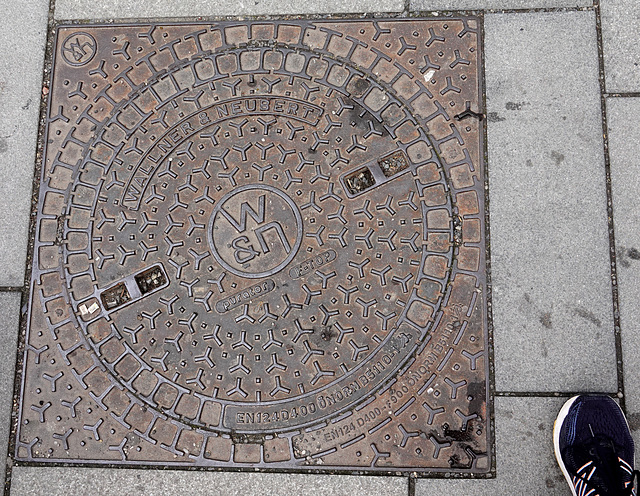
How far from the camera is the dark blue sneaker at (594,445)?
9.51 feet

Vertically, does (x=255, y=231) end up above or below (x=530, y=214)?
below

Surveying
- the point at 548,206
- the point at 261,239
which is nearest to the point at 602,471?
the point at 548,206

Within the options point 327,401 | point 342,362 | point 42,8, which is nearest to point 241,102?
point 42,8

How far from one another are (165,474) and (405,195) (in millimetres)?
2400

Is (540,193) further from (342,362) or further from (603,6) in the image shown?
(342,362)

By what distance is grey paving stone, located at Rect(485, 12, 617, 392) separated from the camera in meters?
3.04

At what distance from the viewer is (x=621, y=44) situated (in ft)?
10.8

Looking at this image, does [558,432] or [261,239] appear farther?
[261,239]

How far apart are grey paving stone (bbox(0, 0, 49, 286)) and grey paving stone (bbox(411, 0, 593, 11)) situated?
9.00 feet

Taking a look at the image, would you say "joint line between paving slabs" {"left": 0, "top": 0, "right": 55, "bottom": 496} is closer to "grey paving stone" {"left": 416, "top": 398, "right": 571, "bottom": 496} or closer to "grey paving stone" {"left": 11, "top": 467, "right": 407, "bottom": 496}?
"grey paving stone" {"left": 11, "top": 467, "right": 407, "bottom": 496}

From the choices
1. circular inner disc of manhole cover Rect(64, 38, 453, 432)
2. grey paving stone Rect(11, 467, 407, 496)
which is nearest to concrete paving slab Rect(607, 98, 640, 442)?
circular inner disc of manhole cover Rect(64, 38, 453, 432)

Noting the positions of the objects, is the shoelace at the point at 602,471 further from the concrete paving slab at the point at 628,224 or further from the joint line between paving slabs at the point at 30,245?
the joint line between paving slabs at the point at 30,245

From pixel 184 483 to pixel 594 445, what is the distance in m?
2.59

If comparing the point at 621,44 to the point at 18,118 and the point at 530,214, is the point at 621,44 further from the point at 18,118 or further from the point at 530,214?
the point at 18,118
